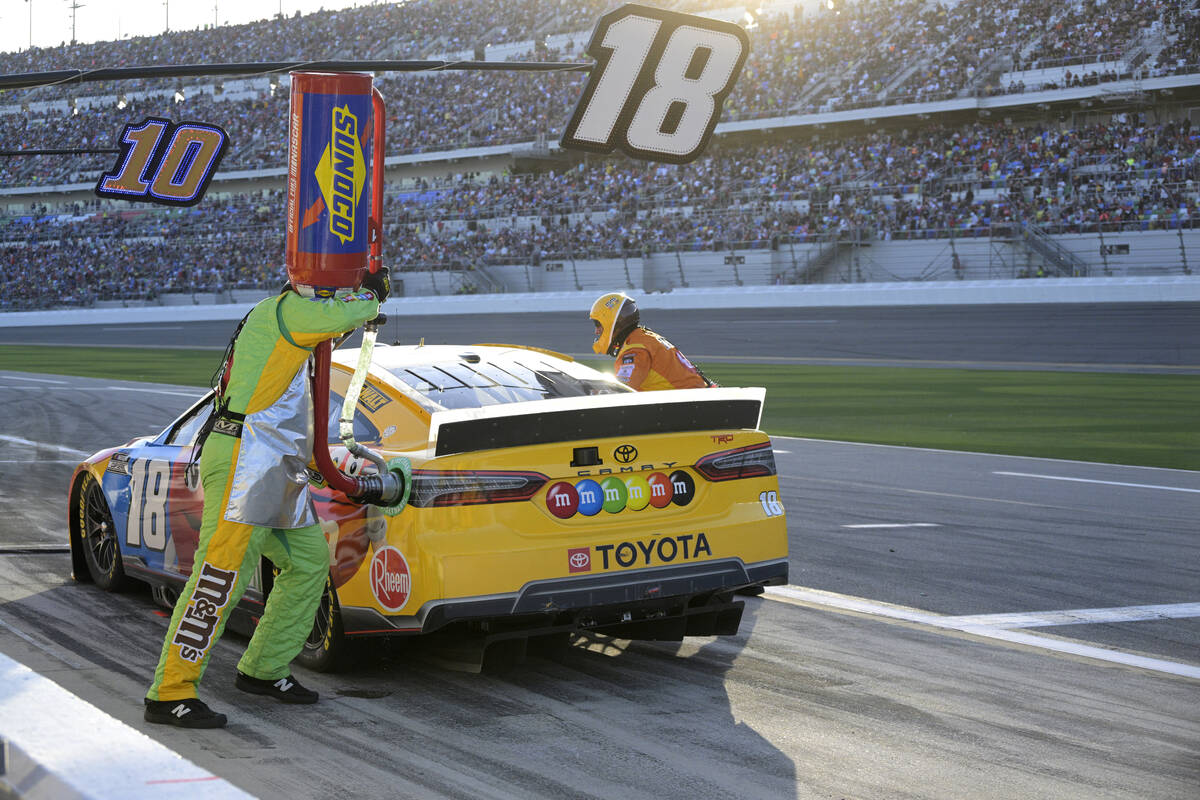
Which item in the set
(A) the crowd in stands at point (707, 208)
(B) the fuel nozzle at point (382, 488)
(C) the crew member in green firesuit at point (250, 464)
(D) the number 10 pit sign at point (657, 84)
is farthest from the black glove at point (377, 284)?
(A) the crowd in stands at point (707, 208)

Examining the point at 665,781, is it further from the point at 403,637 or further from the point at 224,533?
the point at 224,533

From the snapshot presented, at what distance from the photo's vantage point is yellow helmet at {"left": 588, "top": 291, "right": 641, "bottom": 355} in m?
7.14

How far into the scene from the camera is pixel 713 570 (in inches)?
191

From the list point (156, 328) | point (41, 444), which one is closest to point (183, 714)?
point (41, 444)

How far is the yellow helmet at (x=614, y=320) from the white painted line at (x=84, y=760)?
4.19m

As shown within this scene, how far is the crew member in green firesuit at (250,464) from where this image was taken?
4312 mm

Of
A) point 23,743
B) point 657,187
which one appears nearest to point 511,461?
point 23,743

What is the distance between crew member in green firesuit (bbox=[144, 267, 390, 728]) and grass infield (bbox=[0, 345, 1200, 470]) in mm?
9619

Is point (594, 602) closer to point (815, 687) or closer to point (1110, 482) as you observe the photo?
point (815, 687)

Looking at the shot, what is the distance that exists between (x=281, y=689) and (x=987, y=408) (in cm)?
1407

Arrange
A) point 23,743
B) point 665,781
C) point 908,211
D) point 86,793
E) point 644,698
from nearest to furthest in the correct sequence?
1. point 86,793
2. point 23,743
3. point 665,781
4. point 644,698
5. point 908,211

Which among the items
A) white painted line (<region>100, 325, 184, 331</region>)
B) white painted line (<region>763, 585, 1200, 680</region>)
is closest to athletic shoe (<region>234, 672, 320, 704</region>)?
white painted line (<region>763, 585, 1200, 680</region>)

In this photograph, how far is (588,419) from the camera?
187 inches

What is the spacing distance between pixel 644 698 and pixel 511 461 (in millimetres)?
954
